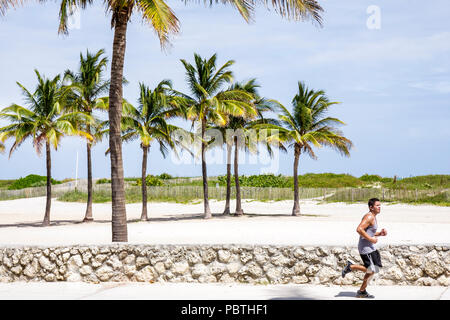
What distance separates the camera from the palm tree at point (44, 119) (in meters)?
28.7

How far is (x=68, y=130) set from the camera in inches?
1090

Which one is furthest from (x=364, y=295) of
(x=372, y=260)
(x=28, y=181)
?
(x=28, y=181)

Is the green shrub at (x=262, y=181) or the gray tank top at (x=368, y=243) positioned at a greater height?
the green shrub at (x=262, y=181)

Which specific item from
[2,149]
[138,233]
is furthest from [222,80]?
[2,149]

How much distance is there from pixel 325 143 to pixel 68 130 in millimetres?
15933

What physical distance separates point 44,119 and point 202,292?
2348cm

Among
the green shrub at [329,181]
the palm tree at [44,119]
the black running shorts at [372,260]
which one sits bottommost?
the black running shorts at [372,260]

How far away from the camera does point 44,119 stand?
96.5ft

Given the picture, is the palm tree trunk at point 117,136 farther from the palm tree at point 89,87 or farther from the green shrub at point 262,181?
the green shrub at point 262,181

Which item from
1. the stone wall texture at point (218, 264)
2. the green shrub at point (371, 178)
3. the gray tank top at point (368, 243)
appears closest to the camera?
the gray tank top at point (368, 243)

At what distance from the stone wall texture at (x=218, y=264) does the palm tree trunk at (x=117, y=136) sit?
2390 mm

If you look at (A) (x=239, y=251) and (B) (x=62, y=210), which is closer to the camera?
(A) (x=239, y=251)

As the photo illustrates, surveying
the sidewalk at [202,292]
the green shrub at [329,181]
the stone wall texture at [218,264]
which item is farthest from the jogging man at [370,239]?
the green shrub at [329,181]
